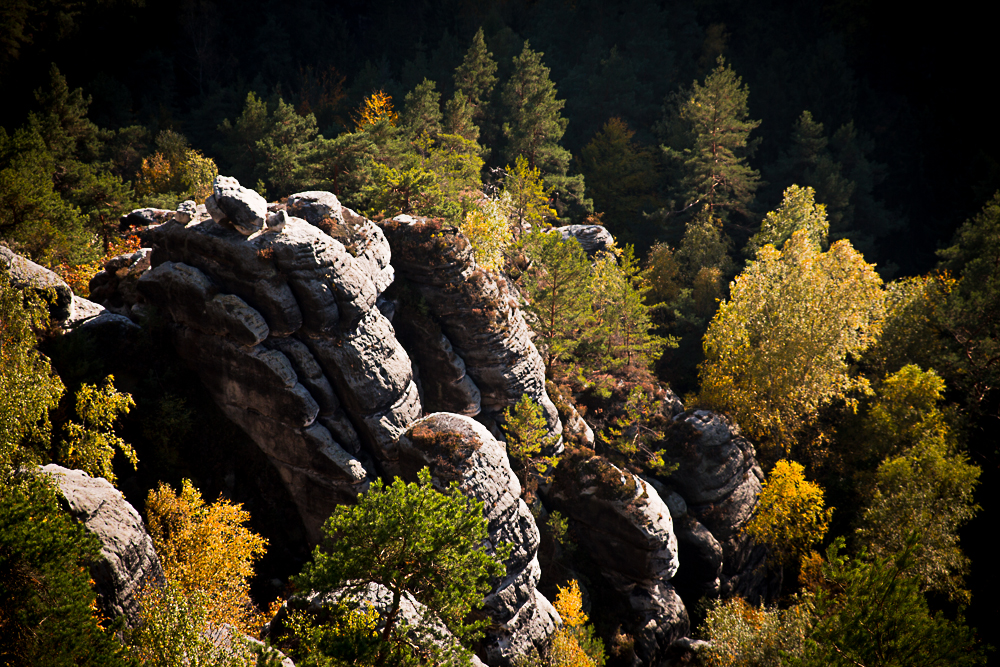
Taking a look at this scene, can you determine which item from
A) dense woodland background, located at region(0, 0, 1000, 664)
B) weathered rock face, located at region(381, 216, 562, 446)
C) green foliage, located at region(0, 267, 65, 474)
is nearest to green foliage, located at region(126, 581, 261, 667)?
green foliage, located at region(0, 267, 65, 474)

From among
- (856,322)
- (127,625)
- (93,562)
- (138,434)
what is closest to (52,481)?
(93,562)

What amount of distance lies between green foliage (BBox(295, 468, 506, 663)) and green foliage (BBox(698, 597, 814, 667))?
→ 14251 mm

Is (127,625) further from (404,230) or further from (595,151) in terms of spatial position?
(595,151)

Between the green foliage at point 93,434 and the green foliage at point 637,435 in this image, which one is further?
the green foliage at point 637,435

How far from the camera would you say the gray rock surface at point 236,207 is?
24438 mm

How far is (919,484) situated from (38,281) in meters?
42.8

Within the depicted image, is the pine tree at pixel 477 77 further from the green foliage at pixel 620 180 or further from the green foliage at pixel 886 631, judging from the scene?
the green foliage at pixel 886 631

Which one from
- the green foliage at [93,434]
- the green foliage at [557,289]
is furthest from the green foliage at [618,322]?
the green foliage at [93,434]

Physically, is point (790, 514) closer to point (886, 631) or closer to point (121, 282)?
point (886, 631)

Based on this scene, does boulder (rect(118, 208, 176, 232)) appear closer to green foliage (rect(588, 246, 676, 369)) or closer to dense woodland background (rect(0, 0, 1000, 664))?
dense woodland background (rect(0, 0, 1000, 664))

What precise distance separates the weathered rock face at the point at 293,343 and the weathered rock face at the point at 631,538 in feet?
34.8

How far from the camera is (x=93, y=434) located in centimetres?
2164

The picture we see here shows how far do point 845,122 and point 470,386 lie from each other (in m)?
54.7

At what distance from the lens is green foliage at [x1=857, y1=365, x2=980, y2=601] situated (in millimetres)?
28125
